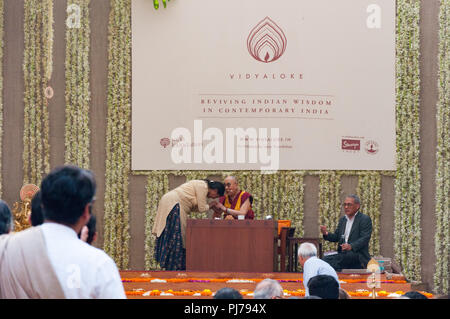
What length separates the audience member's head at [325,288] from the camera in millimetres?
3756

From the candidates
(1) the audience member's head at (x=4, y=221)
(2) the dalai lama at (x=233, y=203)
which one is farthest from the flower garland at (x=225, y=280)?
(1) the audience member's head at (x=4, y=221)

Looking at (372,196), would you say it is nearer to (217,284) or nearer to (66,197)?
(217,284)

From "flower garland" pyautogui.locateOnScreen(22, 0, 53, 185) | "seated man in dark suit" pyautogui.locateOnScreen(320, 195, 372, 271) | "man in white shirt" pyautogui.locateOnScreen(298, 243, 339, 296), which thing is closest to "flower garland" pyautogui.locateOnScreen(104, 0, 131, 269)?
"flower garland" pyautogui.locateOnScreen(22, 0, 53, 185)

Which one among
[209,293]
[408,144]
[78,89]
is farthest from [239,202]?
[78,89]

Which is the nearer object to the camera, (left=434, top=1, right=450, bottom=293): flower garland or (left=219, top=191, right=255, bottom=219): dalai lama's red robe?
(left=219, top=191, right=255, bottom=219): dalai lama's red robe

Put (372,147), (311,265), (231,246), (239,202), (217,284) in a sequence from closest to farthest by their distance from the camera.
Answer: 1. (311,265)
2. (217,284)
3. (231,246)
4. (239,202)
5. (372,147)

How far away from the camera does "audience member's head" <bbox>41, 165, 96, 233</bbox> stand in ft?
7.68

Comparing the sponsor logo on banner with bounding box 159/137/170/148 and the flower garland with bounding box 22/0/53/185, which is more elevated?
the flower garland with bounding box 22/0/53/185

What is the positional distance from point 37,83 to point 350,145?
161 inches

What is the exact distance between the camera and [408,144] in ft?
28.7

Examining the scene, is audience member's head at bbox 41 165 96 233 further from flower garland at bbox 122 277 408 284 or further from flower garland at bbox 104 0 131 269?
flower garland at bbox 104 0 131 269

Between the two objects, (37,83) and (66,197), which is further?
(37,83)

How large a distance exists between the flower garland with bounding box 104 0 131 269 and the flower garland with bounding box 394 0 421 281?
3.43 meters

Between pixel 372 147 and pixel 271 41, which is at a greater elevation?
pixel 271 41
